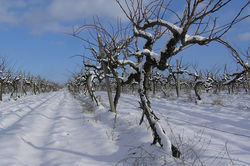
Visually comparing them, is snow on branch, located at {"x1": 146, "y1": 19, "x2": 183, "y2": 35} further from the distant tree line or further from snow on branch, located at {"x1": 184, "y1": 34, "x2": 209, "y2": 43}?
the distant tree line

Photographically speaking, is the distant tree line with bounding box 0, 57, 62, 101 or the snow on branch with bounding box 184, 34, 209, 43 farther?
the distant tree line with bounding box 0, 57, 62, 101

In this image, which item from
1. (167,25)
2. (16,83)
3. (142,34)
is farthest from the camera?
(16,83)

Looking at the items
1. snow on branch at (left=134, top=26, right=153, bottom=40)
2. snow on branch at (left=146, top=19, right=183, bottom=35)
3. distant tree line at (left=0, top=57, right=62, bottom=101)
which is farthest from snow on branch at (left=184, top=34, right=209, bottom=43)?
distant tree line at (left=0, top=57, right=62, bottom=101)

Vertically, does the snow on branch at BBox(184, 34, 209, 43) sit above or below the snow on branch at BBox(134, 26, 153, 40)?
below

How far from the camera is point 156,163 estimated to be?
2.59 metres

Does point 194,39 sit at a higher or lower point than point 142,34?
lower

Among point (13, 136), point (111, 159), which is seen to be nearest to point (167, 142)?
point (111, 159)

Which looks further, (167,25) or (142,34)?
(142,34)

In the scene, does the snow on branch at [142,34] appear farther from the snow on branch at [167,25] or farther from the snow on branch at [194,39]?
the snow on branch at [194,39]

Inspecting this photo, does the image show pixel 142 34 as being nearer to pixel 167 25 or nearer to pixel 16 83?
pixel 167 25

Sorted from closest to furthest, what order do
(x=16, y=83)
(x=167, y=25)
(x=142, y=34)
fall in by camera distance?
(x=167, y=25) → (x=142, y=34) → (x=16, y=83)

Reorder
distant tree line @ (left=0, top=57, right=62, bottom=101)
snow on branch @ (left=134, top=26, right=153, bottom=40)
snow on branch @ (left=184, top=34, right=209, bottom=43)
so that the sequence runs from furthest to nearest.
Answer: distant tree line @ (left=0, top=57, right=62, bottom=101)
snow on branch @ (left=134, top=26, right=153, bottom=40)
snow on branch @ (left=184, top=34, right=209, bottom=43)

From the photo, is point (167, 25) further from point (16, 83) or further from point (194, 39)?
point (16, 83)

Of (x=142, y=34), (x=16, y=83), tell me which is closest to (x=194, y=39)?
(x=142, y=34)
